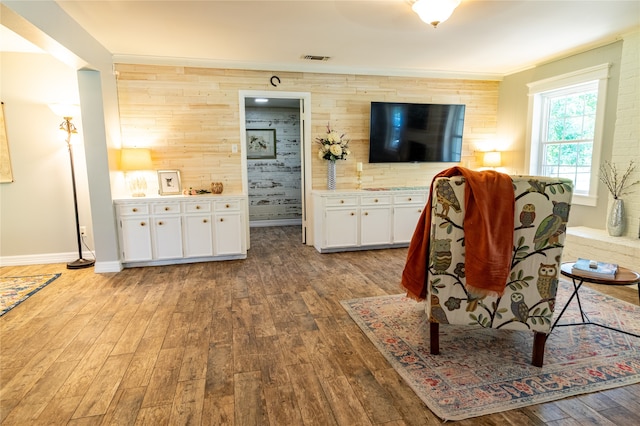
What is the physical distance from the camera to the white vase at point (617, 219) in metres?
3.76

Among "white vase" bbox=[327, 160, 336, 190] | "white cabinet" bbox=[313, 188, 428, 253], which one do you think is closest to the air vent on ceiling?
"white vase" bbox=[327, 160, 336, 190]

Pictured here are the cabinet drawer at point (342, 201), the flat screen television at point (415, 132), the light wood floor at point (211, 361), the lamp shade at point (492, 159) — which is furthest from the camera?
the lamp shade at point (492, 159)

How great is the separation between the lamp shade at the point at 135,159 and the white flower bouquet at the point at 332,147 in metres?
2.22

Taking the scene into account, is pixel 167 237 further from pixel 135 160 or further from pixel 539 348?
pixel 539 348

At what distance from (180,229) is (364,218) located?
7.79 ft

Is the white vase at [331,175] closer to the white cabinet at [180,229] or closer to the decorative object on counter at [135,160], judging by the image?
the white cabinet at [180,229]

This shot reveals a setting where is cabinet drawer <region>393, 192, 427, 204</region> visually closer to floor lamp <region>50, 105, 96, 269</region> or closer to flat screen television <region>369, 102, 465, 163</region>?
flat screen television <region>369, 102, 465, 163</region>

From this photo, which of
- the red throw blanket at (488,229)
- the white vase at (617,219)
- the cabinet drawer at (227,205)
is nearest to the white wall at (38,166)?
the cabinet drawer at (227,205)

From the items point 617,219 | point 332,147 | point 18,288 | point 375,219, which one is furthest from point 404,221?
point 18,288

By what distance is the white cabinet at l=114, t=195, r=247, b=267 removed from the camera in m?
4.11

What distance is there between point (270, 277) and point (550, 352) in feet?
8.46

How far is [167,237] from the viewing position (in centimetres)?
423

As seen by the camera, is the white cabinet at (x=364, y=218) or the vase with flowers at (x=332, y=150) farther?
the vase with flowers at (x=332, y=150)

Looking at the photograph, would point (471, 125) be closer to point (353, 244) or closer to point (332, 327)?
point (353, 244)
